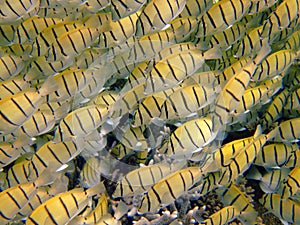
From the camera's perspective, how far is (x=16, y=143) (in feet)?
11.7

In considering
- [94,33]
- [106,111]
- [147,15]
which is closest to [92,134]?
[106,111]

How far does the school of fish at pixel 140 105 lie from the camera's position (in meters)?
3.33

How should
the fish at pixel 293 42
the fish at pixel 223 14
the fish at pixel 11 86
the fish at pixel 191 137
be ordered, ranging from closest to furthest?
the fish at pixel 191 137
the fish at pixel 11 86
the fish at pixel 223 14
the fish at pixel 293 42

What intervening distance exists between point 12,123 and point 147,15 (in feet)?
5.02

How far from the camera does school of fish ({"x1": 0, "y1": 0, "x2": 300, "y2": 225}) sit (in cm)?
333

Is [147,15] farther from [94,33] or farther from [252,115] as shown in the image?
[252,115]

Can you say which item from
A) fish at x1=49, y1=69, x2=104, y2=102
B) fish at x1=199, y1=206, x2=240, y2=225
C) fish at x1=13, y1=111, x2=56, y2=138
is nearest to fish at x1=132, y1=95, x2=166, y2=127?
fish at x1=49, y1=69, x2=104, y2=102

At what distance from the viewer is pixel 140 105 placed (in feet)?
11.7

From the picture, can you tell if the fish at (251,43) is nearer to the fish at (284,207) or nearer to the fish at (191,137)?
the fish at (191,137)

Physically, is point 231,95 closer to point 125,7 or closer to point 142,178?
point 142,178

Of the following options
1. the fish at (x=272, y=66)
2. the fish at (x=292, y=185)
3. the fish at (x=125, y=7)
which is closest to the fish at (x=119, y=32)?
the fish at (x=125, y=7)

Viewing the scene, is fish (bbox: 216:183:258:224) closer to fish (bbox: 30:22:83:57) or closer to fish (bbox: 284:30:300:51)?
fish (bbox: 284:30:300:51)

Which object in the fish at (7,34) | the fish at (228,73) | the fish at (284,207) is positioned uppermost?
the fish at (7,34)

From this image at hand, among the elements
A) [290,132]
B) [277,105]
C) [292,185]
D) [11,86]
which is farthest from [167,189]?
[277,105]
